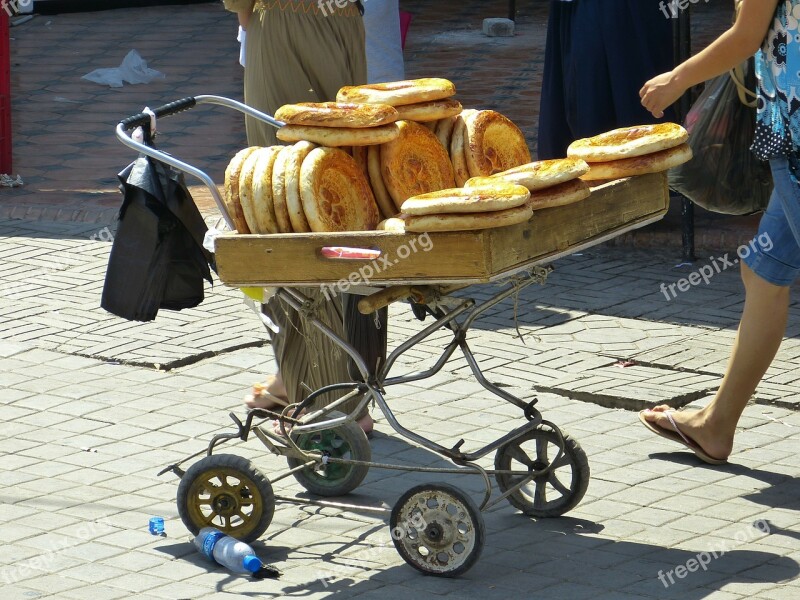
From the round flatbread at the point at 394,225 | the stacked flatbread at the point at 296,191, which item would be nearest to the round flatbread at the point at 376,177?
the stacked flatbread at the point at 296,191

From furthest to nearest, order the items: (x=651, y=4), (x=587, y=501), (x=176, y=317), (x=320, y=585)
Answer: (x=651, y=4), (x=176, y=317), (x=587, y=501), (x=320, y=585)

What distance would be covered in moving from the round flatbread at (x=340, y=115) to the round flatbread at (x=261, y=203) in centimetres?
17

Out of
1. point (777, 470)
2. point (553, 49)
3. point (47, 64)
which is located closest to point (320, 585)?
point (777, 470)

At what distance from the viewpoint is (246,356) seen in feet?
21.1

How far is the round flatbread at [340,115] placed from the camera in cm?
429

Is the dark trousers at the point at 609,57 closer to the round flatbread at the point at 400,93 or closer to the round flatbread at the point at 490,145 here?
the round flatbread at the point at 490,145

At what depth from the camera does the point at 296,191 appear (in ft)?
13.7

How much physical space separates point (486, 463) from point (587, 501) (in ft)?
1.64

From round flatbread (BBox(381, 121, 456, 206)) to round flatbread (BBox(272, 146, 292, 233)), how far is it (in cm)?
37

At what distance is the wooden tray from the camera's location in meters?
3.94

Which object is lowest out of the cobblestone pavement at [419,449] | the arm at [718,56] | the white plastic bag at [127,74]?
the cobblestone pavement at [419,449]

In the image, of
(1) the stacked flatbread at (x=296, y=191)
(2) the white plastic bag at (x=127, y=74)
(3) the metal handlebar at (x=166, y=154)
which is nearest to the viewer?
(1) the stacked flatbread at (x=296, y=191)

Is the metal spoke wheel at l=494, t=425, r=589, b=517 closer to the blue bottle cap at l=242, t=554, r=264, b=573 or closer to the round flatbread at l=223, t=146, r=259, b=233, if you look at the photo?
the blue bottle cap at l=242, t=554, r=264, b=573

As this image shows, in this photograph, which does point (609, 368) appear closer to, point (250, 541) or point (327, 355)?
point (327, 355)
